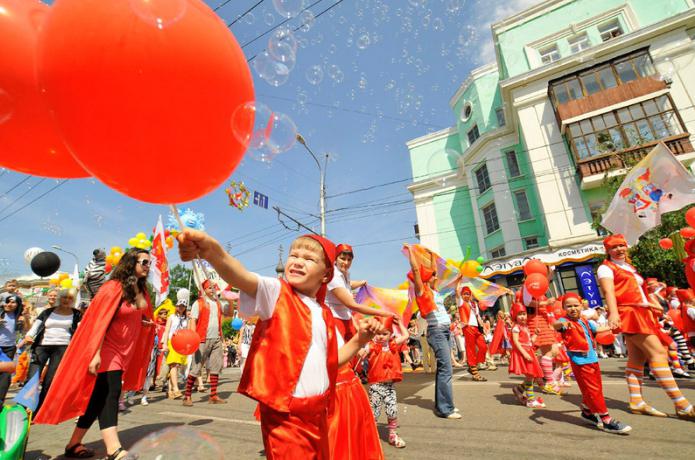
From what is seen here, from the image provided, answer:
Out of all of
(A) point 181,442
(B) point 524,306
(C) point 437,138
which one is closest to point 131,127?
(A) point 181,442

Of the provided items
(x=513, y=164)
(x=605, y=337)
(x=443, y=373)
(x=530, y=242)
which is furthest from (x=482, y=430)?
(x=513, y=164)

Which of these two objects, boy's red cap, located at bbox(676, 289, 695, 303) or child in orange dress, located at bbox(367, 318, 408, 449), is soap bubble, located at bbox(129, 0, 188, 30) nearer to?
child in orange dress, located at bbox(367, 318, 408, 449)

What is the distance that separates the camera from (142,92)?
4.90 feet

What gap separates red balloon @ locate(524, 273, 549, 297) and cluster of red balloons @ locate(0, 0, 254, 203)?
4293 mm

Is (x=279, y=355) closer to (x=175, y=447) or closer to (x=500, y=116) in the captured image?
(x=175, y=447)

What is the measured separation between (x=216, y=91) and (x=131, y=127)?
0.38 m

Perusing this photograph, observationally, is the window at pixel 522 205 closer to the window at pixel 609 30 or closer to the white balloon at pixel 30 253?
the window at pixel 609 30

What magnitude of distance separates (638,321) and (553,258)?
1580 cm

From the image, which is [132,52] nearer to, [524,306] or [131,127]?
[131,127]

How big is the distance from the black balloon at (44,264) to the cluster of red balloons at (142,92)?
4.98 metres

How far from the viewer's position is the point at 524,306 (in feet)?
18.4

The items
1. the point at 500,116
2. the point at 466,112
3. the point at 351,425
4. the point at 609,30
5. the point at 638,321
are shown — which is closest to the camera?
the point at 351,425

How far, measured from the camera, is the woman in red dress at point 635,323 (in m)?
3.63

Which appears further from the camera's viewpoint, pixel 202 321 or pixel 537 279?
pixel 202 321
